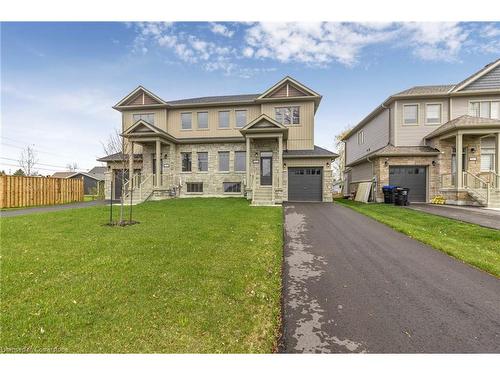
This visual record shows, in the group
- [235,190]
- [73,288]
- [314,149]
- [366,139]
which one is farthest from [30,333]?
[366,139]

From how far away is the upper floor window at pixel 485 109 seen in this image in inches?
634

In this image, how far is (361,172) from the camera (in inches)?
835

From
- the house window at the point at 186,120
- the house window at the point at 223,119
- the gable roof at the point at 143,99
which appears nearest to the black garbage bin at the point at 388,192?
the house window at the point at 223,119

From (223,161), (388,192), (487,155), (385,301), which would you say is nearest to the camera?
(385,301)

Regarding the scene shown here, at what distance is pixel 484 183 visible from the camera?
14.3 meters

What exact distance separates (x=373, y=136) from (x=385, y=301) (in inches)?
790

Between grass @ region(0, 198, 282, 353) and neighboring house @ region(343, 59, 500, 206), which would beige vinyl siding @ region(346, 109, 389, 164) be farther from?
grass @ region(0, 198, 282, 353)

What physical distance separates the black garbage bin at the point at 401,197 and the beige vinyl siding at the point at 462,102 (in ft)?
23.3

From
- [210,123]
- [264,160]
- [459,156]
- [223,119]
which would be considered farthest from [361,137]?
[210,123]

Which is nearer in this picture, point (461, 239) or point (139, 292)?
point (139, 292)

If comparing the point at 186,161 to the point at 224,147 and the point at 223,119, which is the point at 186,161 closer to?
the point at 224,147

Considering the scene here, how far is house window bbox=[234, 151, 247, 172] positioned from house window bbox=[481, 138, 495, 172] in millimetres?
16303

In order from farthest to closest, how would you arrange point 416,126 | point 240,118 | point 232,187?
point 240,118
point 232,187
point 416,126

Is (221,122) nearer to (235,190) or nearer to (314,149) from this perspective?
(235,190)
